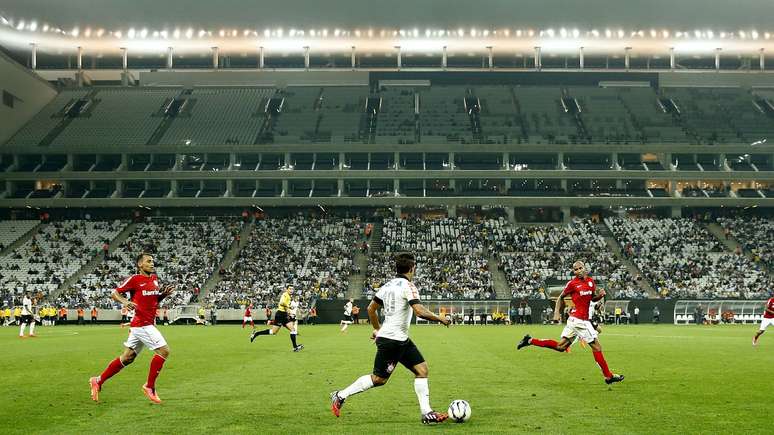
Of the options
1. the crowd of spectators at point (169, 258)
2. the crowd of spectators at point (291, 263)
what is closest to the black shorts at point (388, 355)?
the crowd of spectators at point (291, 263)

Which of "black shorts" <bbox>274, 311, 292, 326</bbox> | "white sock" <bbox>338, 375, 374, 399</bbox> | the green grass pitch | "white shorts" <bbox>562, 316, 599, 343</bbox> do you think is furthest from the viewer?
"black shorts" <bbox>274, 311, 292, 326</bbox>

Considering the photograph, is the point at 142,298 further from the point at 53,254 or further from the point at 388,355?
the point at 53,254

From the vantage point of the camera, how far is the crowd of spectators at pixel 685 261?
67188 millimetres

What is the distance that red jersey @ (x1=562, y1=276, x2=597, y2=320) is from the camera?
57.4 ft

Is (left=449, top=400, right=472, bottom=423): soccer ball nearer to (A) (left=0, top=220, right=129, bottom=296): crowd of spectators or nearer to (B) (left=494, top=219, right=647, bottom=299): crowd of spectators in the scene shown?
(B) (left=494, top=219, right=647, bottom=299): crowd of spectators

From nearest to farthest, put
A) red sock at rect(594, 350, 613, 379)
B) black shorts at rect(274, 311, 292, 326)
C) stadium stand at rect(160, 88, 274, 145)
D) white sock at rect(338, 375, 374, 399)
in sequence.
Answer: white sock at rect(338, 375, 374, 399)
red sock at rect(594, 350, 613, 379)
black shorts at rect(274, 311, 292, 326)
stadium stand at rect(160, 88, 274, 145)

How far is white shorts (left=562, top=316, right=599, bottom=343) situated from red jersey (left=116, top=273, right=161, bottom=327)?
29.5 feet

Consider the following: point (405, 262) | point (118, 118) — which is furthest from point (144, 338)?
point (118, 118)

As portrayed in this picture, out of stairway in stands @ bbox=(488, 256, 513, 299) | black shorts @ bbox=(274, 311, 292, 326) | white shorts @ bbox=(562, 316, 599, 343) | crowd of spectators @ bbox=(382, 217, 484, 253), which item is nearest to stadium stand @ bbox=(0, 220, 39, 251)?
crowd of spectators @ bbox=(382, 217, 484, 253)

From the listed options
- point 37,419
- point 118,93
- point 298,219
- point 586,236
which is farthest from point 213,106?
point 37,419

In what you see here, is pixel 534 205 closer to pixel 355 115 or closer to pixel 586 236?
pixel 586 236

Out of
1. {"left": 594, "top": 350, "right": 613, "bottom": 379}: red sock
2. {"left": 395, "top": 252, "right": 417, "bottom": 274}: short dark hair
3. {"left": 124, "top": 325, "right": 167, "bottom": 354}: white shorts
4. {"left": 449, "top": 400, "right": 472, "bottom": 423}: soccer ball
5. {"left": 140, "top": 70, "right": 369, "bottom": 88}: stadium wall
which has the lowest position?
{"left": 449, "top": 400, "right": 472, "bottom": 423}: soccer ball

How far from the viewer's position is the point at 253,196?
84.7m

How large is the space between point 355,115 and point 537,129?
836 inches
